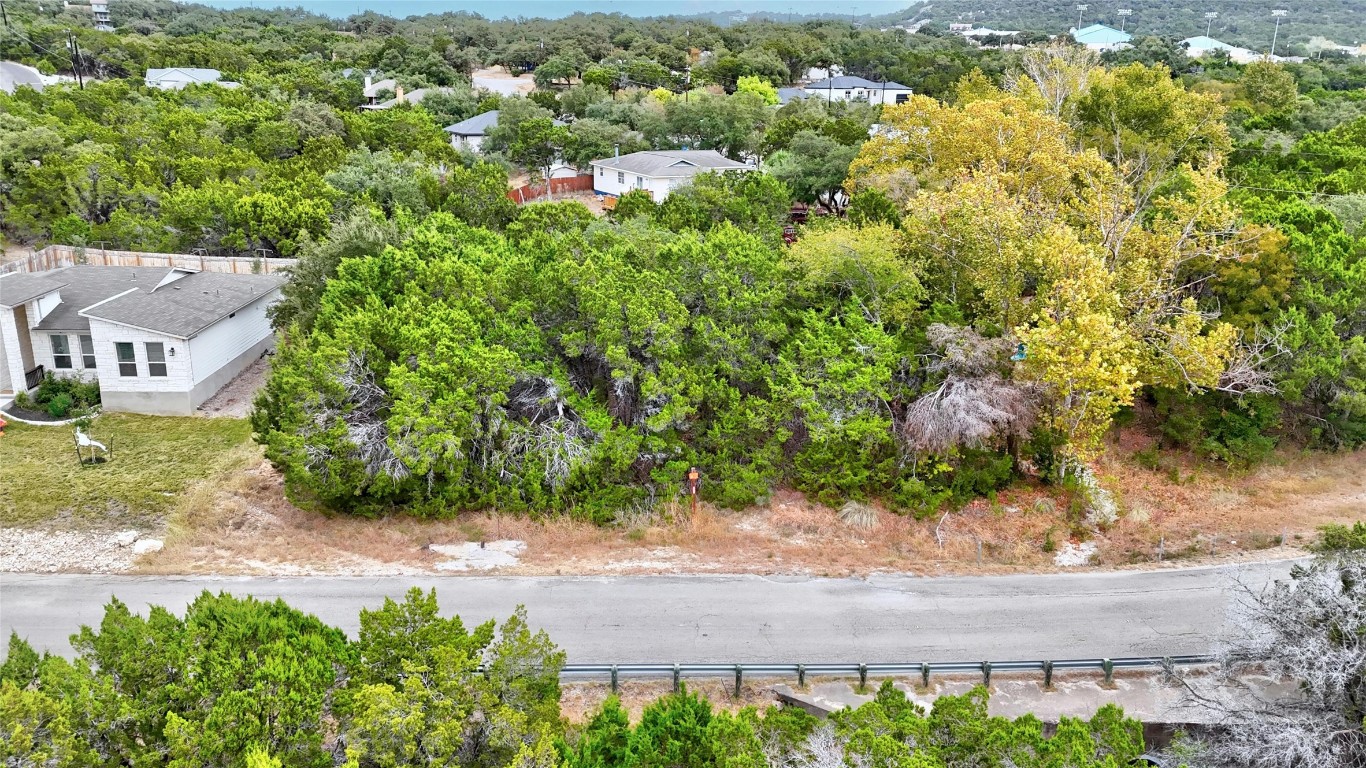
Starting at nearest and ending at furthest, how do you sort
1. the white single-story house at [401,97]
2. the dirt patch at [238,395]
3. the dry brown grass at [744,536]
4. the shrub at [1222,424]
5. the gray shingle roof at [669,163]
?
the dry brown grass at [744,536]
the shrub at [1222,424]
the dirt patch at [238,395]
the gray shingle roof at [669,163]
the white single-story house at [401,97]

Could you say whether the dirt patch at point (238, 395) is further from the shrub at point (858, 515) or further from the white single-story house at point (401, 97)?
the white single-story house at point (401, 97)

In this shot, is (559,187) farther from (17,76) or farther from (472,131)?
(17,76)

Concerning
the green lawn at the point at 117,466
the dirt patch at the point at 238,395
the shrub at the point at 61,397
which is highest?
the shrub at the point at 61,397

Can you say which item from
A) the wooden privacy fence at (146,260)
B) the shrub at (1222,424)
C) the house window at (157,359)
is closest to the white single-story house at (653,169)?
the wooden privacy fence at (146,260)

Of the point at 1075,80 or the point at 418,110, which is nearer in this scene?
the point at 1075,80

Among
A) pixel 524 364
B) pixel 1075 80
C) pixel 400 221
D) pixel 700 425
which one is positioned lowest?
pixel 700 425

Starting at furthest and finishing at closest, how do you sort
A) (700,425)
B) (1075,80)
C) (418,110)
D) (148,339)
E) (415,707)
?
(418,110) → (1075,80) → (148,339) → (700,425) → (415,707)

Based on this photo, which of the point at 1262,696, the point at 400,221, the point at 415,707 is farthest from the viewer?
the point at 400,221

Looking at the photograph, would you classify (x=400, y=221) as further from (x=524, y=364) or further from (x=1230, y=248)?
(x=1230, y=248)

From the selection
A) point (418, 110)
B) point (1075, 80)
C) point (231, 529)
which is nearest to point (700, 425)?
point (231, 529)
